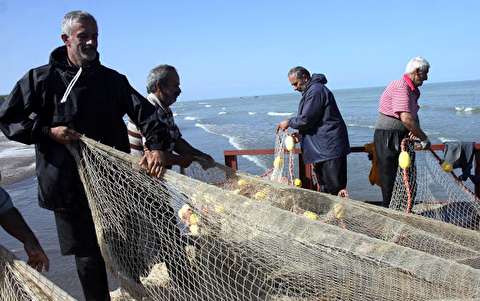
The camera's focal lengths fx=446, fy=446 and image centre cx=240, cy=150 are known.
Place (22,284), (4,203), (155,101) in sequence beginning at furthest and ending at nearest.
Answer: (155,101) → (4,203) → (22,284)

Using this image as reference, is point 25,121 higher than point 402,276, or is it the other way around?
point 25,121

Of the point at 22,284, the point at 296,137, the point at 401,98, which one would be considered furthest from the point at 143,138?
the point at 401,98

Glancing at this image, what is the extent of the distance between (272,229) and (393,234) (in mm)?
Answer: 1050

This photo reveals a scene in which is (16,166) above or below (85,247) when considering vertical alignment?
Result: below

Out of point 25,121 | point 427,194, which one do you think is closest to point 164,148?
point 25,121

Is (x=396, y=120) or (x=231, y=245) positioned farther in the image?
(x=396, y=120)

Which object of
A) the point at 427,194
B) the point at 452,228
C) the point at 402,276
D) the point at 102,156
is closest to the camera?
the point at 402,276

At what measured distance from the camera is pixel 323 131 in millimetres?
4723

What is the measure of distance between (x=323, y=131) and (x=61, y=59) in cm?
289

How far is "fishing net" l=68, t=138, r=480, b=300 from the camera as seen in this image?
2.25m

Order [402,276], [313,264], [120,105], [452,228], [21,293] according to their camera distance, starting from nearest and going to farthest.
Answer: [21,293] → [402,276] → [313,264] → [120,105] → [452,228]

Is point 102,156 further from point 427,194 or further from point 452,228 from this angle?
point 427,194

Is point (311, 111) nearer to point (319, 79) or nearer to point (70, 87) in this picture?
point (319, 79)

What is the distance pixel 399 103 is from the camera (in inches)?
176
